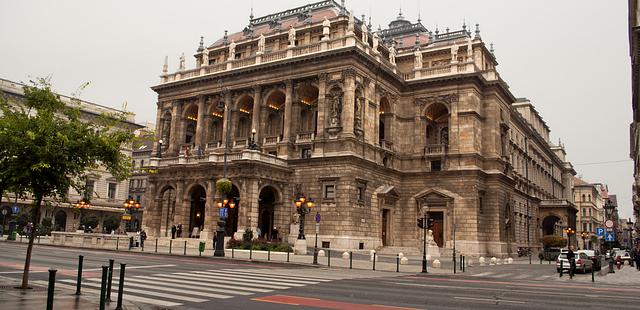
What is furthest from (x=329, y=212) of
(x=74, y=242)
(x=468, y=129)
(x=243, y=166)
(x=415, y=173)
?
(x=74, y=242)

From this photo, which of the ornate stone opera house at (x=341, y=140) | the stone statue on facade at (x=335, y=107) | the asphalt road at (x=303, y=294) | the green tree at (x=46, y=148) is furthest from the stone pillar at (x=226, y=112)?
the green tree at (x=46, y=148)

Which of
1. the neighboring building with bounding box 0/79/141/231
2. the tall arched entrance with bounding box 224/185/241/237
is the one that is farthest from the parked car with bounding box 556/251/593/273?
the neighboring building with bounding box 0/79/141/231

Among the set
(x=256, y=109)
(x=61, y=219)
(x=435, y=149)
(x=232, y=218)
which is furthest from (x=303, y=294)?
(x=61, y=219)

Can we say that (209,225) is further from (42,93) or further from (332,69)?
(42,93)

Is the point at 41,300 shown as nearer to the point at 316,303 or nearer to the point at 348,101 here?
the point at 316,303

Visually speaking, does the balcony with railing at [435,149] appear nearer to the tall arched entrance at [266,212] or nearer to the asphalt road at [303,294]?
the tall arched entrance at [266,212]

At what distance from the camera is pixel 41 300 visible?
36.7ft

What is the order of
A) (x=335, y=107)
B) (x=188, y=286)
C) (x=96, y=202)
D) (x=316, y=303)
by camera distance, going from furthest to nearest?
1. (x=96, y=202)
2. (x=335, y=107)
3. (x=188, y=286)
4. (x=316, y=303)

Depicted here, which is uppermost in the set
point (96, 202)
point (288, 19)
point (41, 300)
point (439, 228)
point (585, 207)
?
point (288, 19)

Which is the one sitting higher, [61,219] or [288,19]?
[288,19]

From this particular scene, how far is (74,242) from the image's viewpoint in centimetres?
4153

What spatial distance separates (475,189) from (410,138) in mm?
8031

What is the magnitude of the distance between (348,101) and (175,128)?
68.5 ft

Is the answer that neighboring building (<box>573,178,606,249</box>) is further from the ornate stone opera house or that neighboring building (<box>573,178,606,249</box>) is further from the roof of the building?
the roof of the building
